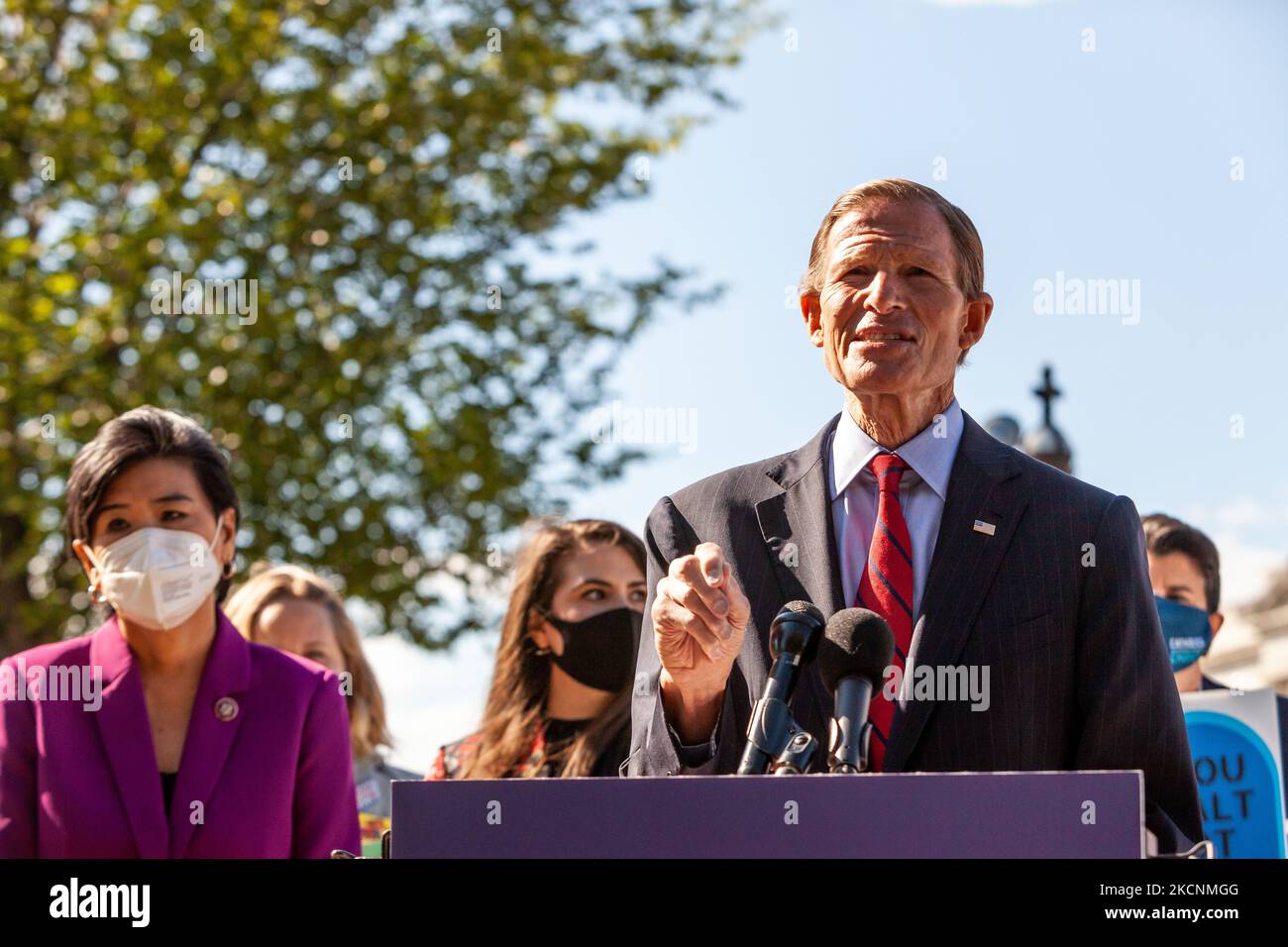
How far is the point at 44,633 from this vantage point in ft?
39.8

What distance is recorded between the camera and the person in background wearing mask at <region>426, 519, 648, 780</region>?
485 centimetres

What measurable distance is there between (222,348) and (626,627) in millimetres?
7829

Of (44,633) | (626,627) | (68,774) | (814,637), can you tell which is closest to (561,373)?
(44,633)

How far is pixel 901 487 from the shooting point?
2.83 m

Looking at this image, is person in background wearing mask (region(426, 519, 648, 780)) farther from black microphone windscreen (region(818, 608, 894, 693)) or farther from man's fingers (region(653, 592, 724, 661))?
black microphone windscreen (region(818, 608, 894, 693))

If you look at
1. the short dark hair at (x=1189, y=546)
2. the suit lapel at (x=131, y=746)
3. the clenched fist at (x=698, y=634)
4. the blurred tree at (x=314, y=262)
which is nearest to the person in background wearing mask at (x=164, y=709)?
the suit lapel at (x=131, y=746)

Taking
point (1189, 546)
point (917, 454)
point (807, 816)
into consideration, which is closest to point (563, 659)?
point (1189, 546)

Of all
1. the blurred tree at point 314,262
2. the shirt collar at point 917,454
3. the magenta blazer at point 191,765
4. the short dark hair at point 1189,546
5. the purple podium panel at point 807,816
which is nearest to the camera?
the purple podium panel at point 807,816

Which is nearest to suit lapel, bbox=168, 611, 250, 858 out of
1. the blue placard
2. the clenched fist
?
the clenched fist

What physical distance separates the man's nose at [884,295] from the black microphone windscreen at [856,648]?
2.24 ft

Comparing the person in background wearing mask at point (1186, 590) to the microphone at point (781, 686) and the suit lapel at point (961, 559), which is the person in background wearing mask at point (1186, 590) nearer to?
the suit lapel at point (961, 559)

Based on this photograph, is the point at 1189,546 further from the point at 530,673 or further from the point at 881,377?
the point at 881,377

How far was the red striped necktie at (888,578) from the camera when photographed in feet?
8.52
